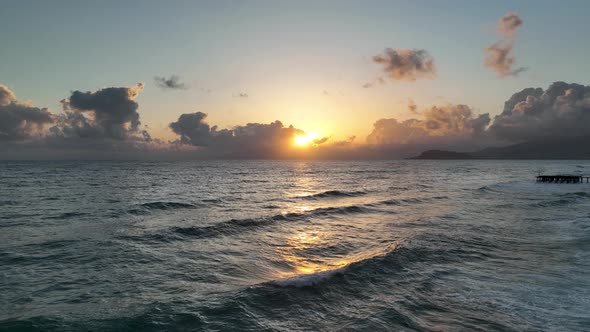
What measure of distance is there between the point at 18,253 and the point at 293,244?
52.6ft

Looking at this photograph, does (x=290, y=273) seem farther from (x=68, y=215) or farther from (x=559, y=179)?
(x=559, y=179)

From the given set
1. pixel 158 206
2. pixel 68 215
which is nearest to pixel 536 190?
pixel 158 206

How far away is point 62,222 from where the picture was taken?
29719 mm

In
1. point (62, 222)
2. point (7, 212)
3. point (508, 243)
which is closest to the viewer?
point (508, 243)

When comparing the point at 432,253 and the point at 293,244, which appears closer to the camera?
the point at 432,253

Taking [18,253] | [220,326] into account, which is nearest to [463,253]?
[220,326]

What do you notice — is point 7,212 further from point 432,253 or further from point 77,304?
point 432,253

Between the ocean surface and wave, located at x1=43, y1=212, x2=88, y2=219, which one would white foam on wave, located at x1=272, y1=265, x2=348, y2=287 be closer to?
the ocean surface

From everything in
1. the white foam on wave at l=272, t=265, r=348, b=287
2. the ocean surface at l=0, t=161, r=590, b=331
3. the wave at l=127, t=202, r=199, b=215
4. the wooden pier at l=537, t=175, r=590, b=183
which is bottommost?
the wave at l=127, t=202, r=199, b=215

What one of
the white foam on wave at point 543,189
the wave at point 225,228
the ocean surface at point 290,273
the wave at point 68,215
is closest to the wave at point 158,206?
the ocean surface at point 290,273

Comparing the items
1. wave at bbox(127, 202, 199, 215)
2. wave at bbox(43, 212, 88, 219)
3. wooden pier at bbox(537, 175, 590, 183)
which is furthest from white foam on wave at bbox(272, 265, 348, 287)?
wooden pier at bbox(537, 175, 590, 183)

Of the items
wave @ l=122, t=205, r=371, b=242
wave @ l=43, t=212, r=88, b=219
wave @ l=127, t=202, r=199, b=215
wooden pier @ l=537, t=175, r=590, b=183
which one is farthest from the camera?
wooden pier @ l=537, t=175, r=590, b=183

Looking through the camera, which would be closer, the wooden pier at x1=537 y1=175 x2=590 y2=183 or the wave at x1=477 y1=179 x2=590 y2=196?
the wave at x1=477 y1=179 x2=590 y2=196

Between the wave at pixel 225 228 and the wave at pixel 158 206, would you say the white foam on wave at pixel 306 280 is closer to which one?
the wave at pixel 225 228
